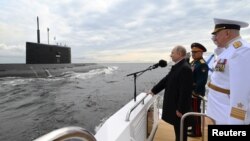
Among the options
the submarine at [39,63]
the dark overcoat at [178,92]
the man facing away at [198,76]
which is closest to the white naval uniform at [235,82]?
the dark overcoat at [178,92]

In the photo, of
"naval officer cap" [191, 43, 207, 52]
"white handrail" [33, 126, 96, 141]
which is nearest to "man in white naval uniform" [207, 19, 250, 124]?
"white handrail" [33, 126, 96, 141]

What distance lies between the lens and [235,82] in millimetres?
2010

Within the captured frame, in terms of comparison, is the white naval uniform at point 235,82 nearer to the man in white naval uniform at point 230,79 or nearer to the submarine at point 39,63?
the man in white naval uniform at point 230,79

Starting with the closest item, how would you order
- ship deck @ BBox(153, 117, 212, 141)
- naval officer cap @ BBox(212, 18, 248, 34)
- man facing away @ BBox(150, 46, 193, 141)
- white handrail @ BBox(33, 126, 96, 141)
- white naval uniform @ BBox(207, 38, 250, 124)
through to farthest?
white handrail @ BBox(33, 126, 96, 141)
white naval uniform @ BBox(207, 38, 250, 124)
naval officer cap @ BBox(212, 18, 248, 34)
man facing away @ BBox(150, 46, 193, 141)
ship deck @ BBox(153, 117, 212, 141)

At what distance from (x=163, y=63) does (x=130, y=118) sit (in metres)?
1.05

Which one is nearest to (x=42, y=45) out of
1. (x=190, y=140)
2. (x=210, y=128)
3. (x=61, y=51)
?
(x=61, y=51)

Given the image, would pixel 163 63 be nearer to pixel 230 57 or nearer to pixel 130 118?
pixel 130 118

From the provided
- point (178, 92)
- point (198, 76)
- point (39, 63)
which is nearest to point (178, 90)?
point (178, 92)

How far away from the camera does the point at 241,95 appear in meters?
1.96

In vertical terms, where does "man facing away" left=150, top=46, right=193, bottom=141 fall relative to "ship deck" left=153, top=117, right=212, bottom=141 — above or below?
above

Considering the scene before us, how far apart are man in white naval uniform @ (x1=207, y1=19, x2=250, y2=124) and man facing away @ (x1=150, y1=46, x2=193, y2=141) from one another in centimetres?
62

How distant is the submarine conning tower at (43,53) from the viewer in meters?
26.9

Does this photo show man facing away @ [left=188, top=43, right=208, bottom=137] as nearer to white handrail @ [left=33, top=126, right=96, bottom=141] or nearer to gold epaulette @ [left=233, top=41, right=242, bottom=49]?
gold epaulette @ [left=233, top=41, right=242, bottom=49]

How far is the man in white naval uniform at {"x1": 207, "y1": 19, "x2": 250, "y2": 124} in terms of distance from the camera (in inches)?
77.2
